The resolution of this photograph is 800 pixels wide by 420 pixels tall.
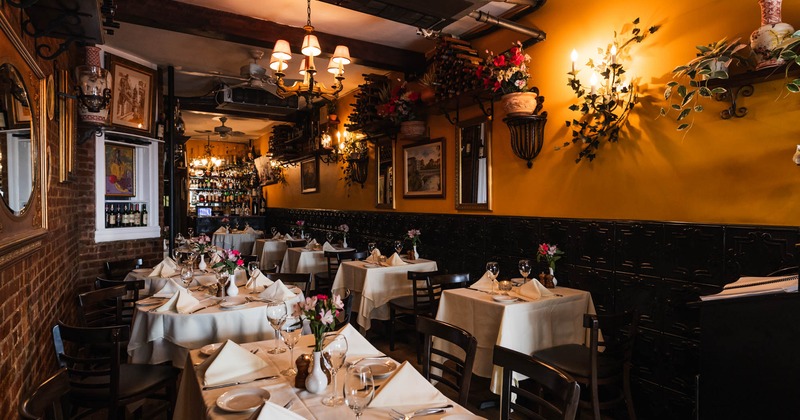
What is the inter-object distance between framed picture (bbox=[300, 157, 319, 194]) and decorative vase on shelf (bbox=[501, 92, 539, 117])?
631 centimetres

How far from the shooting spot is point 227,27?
5.18m

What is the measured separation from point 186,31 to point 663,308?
5.44 metres

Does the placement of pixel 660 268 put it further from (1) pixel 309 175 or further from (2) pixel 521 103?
(1) pixel 309 175

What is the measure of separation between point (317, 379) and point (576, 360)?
209cm

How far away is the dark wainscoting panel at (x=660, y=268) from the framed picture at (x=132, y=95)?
5.26 metres

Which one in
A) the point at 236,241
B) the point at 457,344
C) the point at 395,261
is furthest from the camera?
the point at 236,241

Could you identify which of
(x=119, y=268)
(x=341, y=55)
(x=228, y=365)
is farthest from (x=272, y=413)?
(x=119, y=268)

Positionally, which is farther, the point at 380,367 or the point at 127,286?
the point at 127,286

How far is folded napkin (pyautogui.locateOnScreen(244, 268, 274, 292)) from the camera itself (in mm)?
3725

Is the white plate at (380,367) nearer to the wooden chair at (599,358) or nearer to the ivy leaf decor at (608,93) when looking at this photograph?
Result: the wooden chair at (599,358)

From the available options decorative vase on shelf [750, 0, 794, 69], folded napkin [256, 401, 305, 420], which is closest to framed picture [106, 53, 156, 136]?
folded napkin [256, 401, 305, 420]

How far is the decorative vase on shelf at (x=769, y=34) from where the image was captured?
259 cm

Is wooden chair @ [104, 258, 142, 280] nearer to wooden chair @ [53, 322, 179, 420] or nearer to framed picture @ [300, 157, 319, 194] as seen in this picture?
wooden chair @ [53, 322, 179, 420]

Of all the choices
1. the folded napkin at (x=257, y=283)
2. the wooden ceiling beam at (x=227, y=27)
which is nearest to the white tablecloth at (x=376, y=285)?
the folded napkin at (x=257, y=283)
